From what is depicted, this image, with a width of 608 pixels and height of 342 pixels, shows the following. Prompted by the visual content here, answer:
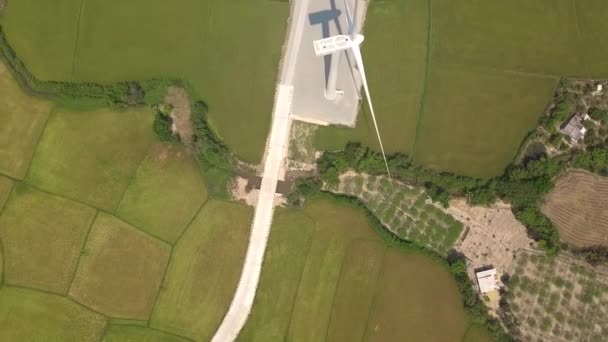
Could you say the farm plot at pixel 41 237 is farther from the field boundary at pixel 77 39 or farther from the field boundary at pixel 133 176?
the field boundary at pixel 77 39

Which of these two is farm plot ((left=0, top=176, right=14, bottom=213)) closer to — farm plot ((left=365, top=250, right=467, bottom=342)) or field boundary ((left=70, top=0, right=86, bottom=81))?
field boundary ((left=70, top=0, right=86, bottom=81))

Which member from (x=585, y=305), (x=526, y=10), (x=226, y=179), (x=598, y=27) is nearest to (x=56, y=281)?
(x=226, y=179)

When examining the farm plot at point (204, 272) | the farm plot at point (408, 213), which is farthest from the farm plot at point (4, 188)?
the farm plot at point (408, 213)

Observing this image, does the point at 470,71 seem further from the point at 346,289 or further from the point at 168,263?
the point at 168,263

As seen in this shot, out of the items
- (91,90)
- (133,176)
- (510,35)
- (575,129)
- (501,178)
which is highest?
(510,35)

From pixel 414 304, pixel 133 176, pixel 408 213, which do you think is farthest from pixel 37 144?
pixel 414 304

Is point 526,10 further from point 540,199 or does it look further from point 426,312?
point 426,312

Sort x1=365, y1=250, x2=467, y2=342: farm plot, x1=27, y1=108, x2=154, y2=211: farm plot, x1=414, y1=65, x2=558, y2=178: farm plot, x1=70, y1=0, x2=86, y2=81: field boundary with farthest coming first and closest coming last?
x1=70, y1=0, x2=86, y2=81: field boundary → x1=27, y1=108, x2=154, y2=211: farm plot → x1=414, y1=65, x2=558, y2=178: farm plot → x1=365, y1=250, x2=467, y2=342: farm plot

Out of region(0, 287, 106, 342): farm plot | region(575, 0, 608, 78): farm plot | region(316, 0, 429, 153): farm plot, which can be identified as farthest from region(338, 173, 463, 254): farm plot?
region(0, 287, 106, 342): farm plot
